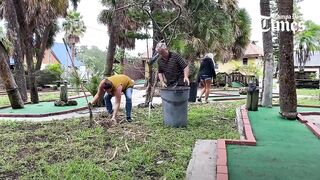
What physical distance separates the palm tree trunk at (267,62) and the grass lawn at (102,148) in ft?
7.17

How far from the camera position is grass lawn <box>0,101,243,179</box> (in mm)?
4344

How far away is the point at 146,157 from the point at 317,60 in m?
41.8

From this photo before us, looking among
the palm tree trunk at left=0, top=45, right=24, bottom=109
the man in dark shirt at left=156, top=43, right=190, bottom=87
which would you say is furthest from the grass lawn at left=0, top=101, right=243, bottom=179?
the palm tree trunk at left=0, top=45, right=24, bottom=109

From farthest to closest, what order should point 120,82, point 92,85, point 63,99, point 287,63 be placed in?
point 63,99
point 92,85
point 287,63
point 120,82

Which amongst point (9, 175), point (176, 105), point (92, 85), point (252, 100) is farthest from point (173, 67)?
point (92, 85)

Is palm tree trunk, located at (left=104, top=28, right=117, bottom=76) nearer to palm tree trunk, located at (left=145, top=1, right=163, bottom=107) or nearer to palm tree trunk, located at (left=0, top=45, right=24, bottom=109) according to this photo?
palm tree trunk, located at (left=145, top=1, right=163, bottom=107)

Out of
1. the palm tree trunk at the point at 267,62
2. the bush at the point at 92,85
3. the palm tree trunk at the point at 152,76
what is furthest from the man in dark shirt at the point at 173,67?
the bush at the point at 92,85

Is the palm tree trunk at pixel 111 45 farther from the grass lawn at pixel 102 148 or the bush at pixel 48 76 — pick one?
the bush at pixel 48 76

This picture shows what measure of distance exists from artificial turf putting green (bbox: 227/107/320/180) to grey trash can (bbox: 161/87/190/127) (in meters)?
1.30

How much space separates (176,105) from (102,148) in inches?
77.1

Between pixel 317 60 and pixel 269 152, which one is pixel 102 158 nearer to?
pixel 269 152

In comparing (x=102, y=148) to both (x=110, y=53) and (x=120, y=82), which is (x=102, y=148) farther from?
(x=110, y=53)

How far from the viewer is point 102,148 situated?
5488 mm

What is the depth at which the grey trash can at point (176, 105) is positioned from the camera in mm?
6980
